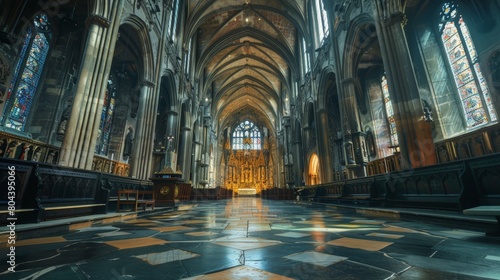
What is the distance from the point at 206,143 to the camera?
24.6 metres

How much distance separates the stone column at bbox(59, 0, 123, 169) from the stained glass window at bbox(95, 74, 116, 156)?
25.1 ft

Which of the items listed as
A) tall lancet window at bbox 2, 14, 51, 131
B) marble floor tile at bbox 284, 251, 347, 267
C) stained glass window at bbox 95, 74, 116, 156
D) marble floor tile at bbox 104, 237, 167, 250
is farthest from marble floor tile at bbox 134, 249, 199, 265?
stained glass window at bbox 95, 74, 116, 156

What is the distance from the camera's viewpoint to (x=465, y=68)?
Result: 8.43 m

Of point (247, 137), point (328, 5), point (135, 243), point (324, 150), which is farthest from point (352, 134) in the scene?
point (247, 137)

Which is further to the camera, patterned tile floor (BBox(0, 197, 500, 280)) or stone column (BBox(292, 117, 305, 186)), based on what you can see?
stone column (BBox(292, 117, 305, 186))

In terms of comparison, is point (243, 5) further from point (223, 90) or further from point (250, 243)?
point (250, 243)

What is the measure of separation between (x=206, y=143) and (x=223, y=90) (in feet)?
25.9

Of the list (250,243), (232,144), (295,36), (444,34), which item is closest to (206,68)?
(295,36)

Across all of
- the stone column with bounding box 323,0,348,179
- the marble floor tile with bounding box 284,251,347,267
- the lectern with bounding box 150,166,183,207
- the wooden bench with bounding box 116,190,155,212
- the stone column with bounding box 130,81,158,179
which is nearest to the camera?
the marble floor tile with bounding box 284,251,347,267

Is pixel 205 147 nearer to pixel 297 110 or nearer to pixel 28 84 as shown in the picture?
pixel 297 110

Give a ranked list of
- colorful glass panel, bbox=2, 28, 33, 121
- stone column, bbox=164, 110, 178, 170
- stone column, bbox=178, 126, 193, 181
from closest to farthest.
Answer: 1. colorful glass panel, bbox=2, 28, 33, 121
2. stone column, bbox=164, 110, 178, 170
3. stone column, bbox=178, 126, 193, 181

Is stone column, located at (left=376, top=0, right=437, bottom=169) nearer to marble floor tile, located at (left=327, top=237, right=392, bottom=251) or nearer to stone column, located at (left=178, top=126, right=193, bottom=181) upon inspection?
marble floor tile, located at (left=327, top=237, right=392, bottom=251)

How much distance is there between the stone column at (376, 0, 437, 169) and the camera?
5934mm

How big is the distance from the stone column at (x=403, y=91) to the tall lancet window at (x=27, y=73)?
43.9 ft
